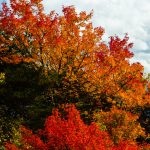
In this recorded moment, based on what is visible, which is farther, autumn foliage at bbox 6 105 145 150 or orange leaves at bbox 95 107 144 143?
orange leaves at bbox 95 107 144 143

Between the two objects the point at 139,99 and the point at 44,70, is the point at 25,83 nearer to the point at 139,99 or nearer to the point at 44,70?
the point at 44,70

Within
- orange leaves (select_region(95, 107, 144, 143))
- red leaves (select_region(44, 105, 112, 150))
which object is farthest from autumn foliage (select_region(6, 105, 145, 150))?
orange leaves (select_region(95, 107, 144, 143))

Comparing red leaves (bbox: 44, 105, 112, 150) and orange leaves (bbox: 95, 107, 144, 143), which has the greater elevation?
orange leaves (bbox: 95, 107, 144, 143)

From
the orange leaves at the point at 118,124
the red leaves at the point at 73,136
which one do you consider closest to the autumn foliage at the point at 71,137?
the red leaves at the point at 73,136

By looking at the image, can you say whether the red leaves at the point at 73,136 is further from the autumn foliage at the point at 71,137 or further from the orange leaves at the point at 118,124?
the orange leaves at the point at 118,124

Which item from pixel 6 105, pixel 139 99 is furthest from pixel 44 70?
pixel 139 99

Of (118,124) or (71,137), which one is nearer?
(71,137)

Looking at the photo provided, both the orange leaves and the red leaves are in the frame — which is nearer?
the red leaves

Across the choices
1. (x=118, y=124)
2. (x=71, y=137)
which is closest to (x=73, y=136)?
(x=71, y=137)

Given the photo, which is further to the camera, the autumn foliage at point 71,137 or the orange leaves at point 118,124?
the orange leaves at point 118,124

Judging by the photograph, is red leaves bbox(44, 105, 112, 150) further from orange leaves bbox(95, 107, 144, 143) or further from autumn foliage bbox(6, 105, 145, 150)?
orange leaves bbox(95, 107, 144, 143)

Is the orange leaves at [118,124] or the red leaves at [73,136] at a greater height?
the orange leaves at [118,124]

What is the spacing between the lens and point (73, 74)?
1173 inches

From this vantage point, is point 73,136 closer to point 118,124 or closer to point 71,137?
point 71,137
